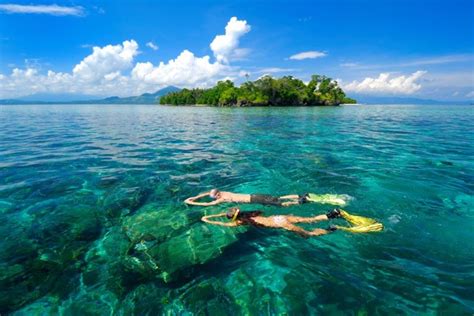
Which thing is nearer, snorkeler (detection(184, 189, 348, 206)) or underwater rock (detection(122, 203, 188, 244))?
underwater rock (detection(122, 203, 188, 244))

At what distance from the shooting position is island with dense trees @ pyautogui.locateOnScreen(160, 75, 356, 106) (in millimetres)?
115625

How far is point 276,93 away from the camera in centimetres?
11738

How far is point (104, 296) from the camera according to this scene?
5.38 metres

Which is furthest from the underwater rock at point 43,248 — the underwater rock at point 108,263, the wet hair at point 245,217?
the wet hair at point 245,217

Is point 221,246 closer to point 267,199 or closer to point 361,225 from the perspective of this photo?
point 267,199

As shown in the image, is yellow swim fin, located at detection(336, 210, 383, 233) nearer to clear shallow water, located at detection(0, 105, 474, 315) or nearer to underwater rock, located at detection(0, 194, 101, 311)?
clear shallow water, located at detection(0, 105, 474, 315)

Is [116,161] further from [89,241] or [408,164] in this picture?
[408,164]

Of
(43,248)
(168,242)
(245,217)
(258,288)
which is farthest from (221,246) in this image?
(43,248)

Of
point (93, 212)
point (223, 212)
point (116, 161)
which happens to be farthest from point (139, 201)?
point (116, 161)

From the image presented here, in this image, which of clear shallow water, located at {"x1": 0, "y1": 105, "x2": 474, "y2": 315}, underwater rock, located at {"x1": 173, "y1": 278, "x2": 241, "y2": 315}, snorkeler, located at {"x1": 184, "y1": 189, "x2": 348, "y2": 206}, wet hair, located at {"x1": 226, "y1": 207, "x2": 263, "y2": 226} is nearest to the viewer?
underwater rock, located at {"x1": 173, "y1": 278, "x2": 241, "y2": 315}

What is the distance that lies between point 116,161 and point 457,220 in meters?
15.4

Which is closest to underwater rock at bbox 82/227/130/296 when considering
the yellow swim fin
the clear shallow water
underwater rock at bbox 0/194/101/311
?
the clear shallow water

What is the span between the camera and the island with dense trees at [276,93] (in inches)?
4552

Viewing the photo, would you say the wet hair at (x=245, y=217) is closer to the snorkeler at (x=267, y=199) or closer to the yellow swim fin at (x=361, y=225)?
the snorkeler at (x=267, y=199)
